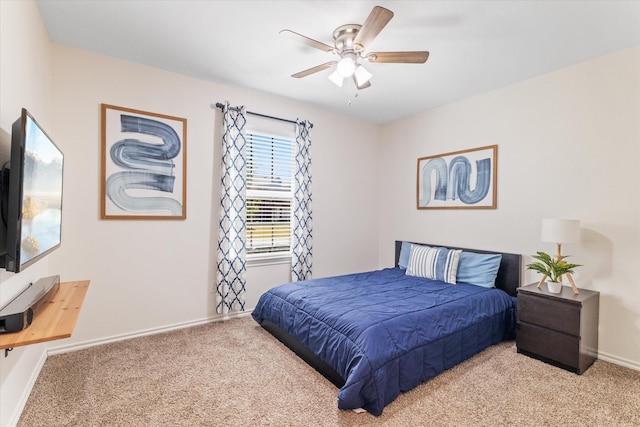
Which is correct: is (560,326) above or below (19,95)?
below

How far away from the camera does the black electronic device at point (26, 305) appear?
4.13ft

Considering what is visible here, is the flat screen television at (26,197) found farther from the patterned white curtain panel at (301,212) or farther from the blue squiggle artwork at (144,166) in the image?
the patterned white curtain panel at (301,212)

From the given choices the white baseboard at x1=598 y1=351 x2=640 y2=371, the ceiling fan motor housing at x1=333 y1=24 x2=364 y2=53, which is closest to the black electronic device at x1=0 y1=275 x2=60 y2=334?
the ceiling fan motor housing at x1=333 y1=24 x2=364 y2=53

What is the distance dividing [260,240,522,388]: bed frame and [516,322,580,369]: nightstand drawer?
A: 613mm

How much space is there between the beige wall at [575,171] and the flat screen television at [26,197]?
3748 mm

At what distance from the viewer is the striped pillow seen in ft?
10.9

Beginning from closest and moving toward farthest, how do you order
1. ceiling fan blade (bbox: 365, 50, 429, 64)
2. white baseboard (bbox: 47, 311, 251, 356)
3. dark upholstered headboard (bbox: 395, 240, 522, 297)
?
1. ceiling fan blade (bbox: 365, 50, 429, 64)
2. white baseboard (bbox: 47, 311, 251, 356)
3. dark upholstered headboard (bbox: 395, 240, 522, 297)

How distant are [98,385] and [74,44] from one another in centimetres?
268

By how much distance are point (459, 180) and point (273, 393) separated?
302 cm

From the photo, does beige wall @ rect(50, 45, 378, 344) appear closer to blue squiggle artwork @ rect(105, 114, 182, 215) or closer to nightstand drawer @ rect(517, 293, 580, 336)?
blue squiggle artwork @ rect(105, 114, 182, 215)

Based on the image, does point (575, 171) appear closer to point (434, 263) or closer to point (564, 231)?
point (564, 231)

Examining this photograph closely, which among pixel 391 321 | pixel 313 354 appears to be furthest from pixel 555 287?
pixel 313 354

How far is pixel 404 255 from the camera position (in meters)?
3.98

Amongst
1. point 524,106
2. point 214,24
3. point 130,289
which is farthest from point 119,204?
point 524,106
